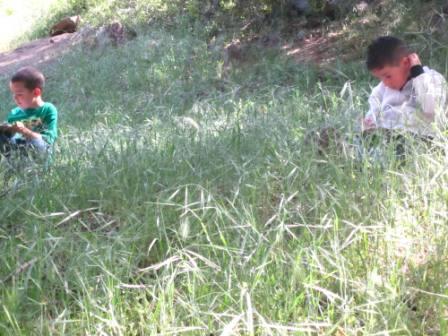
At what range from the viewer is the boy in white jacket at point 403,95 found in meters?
2.94

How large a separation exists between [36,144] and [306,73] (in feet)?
11.8

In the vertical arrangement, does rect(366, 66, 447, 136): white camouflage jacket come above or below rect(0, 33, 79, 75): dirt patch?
above

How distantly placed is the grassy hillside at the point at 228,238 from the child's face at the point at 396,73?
30cm

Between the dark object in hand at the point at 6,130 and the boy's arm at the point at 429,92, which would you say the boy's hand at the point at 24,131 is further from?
the boy's arm at the point at 429,92

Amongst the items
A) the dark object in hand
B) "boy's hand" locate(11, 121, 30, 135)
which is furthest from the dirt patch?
"boy's hand" locate(11, 121, 30, 135)

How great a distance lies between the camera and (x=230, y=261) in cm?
217

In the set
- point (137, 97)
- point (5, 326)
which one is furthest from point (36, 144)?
point (137, 97)

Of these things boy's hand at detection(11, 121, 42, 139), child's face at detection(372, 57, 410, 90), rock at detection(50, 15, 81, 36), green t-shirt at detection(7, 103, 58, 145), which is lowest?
rock at detection(50, 15, 81, 36)

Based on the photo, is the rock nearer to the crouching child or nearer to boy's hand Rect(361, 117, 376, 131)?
the crouching child

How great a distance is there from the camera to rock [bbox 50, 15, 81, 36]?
15.7 meters

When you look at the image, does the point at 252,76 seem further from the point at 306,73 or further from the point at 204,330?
the point at 204,330

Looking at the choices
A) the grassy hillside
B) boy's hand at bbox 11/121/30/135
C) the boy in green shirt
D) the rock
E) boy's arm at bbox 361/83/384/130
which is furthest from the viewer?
the rock

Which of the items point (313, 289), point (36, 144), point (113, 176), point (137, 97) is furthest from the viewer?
point (137, 97)

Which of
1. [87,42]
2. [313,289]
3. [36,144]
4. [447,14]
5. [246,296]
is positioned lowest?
[87,42]
